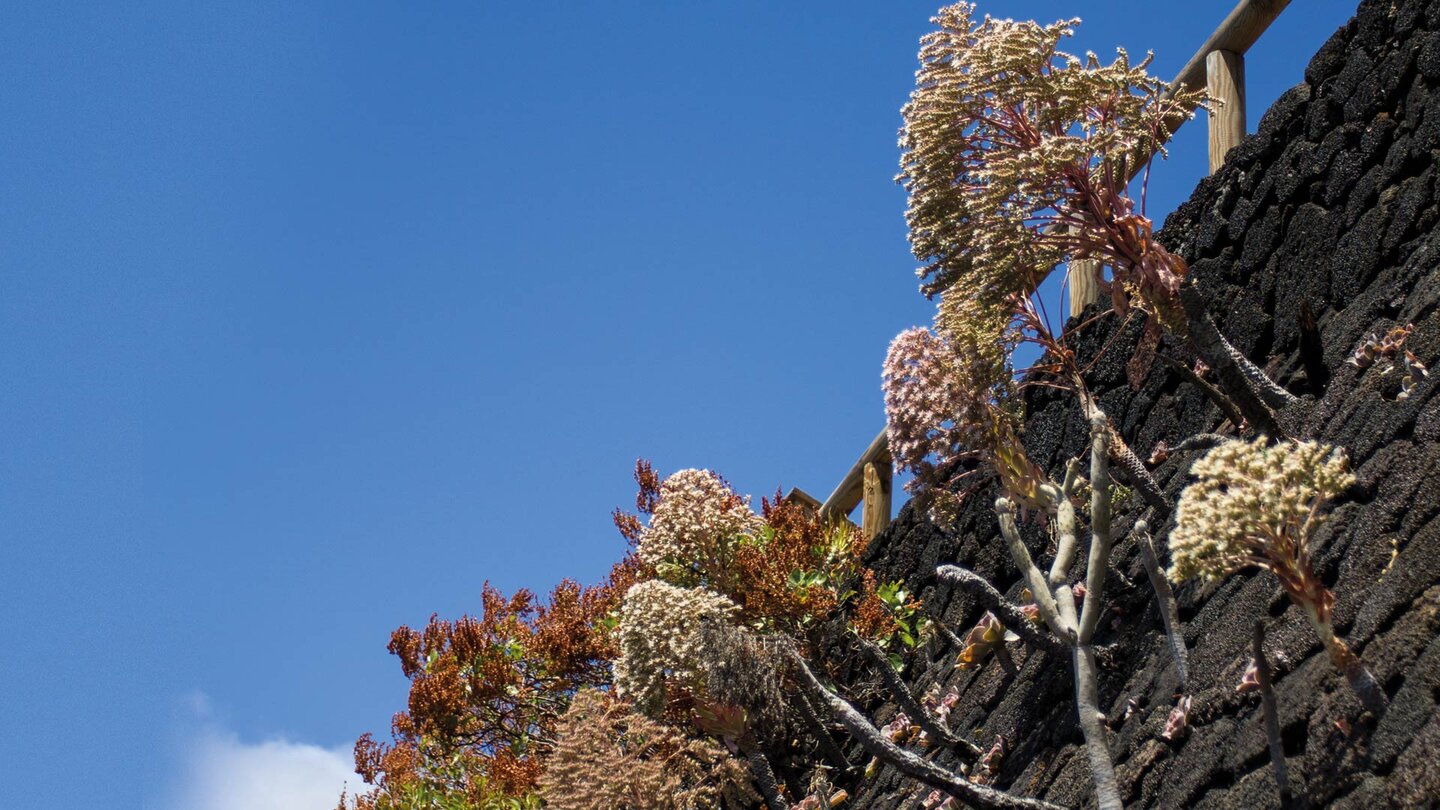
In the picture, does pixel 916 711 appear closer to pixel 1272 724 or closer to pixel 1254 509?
pixel 1272 724

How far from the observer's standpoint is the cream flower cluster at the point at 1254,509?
384 cm

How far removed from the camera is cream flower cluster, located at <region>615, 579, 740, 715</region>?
7.14 metres

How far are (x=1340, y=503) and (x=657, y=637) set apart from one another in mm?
3446

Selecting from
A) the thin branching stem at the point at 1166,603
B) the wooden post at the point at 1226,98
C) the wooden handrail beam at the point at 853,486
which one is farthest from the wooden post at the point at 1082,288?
the thin branching stem at the point at 1166,603

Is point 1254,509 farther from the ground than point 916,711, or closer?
closer

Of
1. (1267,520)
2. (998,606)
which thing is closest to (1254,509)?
(1267,520)

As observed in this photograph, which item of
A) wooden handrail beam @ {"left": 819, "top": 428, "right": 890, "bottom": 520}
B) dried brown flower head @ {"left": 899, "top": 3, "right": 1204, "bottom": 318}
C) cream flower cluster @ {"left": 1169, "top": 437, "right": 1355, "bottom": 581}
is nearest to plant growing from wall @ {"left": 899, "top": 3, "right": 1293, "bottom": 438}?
dried brown flower head @ {"left": 899, "top": 3, "right": 1204, "bottom": 318}

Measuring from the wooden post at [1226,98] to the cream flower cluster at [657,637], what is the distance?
10.9 ft

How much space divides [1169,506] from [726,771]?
8.05ft

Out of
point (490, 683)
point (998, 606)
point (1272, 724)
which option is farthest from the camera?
point (490, 683)

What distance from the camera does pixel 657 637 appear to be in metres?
7.20

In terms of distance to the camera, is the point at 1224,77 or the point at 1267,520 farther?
the point at 1224,77

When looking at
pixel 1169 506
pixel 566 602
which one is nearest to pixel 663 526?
pixel 566 602

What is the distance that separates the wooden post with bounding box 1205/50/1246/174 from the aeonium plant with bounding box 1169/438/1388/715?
359 centimetres
